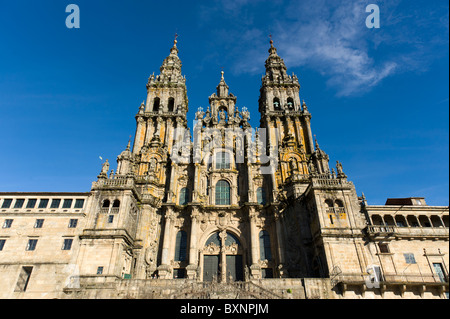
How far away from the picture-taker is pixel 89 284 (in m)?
25.6

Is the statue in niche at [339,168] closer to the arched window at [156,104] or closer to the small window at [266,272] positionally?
the small window at [266,272]

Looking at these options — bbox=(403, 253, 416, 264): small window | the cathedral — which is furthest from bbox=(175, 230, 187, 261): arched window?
bbox=(403, 253, 416, 264): small window

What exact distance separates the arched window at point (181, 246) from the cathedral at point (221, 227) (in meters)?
0.13

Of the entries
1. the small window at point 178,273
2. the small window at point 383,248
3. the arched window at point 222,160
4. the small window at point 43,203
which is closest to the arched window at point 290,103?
the arched window at point 222,160

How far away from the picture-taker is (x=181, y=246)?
34.0 metres

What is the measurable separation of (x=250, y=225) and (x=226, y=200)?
5.18 metres

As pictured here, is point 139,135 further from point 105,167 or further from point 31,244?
point 31,244

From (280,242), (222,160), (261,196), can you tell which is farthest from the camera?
(222,160)

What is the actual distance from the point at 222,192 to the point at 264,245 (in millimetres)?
8889

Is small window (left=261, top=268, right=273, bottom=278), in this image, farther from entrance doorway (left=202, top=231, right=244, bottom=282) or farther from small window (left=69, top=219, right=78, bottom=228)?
small window (left=69, top=219, right=78, bottom=228)

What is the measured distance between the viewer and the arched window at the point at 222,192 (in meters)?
37.2

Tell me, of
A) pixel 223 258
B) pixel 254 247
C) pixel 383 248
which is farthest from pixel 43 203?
pixel 383 248

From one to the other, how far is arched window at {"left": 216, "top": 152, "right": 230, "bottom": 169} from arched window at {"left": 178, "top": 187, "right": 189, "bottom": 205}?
18.7ft

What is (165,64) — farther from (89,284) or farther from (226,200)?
(89,284)
